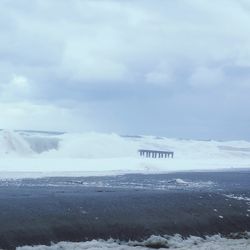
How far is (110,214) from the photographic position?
17.8 meters

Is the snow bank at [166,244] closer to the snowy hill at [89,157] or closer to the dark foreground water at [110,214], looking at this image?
the dark foreground water at [110,214]

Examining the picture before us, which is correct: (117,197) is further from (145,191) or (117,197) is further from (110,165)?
(110,165)

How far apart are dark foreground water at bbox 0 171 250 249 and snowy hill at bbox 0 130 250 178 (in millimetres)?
15917

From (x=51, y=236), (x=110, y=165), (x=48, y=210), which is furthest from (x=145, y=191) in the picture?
(x=110, y=165)

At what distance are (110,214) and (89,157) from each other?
4127cm

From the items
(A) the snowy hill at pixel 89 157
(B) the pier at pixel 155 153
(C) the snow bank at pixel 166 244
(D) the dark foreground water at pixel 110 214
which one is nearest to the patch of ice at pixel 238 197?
(D) the dark foreground water at pixel 110 214

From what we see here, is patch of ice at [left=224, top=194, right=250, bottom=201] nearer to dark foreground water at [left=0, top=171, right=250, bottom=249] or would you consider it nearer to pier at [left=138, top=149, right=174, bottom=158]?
dark foreground water at [left=0, top=171, right=250, bottom=249]

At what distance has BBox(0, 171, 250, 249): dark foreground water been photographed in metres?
15.6

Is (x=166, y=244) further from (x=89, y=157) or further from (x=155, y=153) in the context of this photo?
(x=155, y=153)

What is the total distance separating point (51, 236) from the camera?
49.8 ft

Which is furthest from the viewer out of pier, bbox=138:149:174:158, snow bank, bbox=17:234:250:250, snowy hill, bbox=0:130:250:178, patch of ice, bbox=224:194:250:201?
pier, bbox=138:149:174:158

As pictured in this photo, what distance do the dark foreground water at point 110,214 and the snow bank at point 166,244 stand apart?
0.40 meters

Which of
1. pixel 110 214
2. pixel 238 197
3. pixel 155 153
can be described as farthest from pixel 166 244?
pixel 155 153

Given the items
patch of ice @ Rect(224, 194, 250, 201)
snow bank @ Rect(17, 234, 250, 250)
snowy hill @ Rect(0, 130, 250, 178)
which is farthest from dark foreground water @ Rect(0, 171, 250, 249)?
snowy hill @ Rect(0, 130, 250, 178)
